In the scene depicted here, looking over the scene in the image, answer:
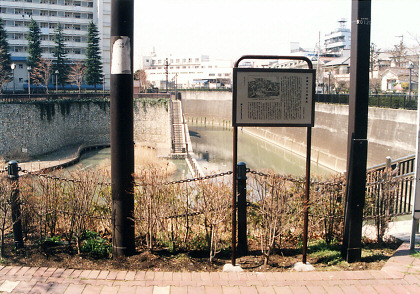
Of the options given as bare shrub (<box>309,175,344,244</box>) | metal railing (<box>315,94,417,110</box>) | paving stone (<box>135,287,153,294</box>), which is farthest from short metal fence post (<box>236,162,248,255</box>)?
metal railing (<box>315,94,417,110</box>)

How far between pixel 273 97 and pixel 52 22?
67.8 meters

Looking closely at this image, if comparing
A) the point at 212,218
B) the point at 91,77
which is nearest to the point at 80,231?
the point at 212,218

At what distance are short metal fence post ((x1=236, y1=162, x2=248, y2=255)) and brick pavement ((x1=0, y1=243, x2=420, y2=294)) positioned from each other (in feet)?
2.15

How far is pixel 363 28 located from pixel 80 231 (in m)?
4.13

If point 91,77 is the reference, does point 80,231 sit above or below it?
below

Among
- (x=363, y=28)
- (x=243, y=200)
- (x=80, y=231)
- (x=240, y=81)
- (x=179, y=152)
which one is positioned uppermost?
(x=363, y=28)

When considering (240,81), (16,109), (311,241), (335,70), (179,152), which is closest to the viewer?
(240,81)

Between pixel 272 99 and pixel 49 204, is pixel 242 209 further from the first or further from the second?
pixel 49 204

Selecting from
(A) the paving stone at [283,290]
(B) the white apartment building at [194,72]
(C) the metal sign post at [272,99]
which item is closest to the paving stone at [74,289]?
(C) the metal sign post at [272,99]

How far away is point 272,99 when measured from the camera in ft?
15.9

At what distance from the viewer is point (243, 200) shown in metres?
5.17

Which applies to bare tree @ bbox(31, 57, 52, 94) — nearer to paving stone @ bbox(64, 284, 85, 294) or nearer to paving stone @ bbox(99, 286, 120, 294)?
paving stone @ bbox(64, 284, 85, 294)

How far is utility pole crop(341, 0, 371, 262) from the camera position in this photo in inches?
190

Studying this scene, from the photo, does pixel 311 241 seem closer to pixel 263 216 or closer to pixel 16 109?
pixel 263 216
